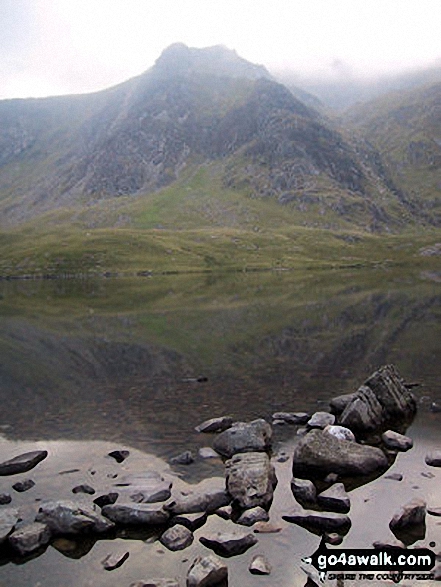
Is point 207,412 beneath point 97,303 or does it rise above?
above

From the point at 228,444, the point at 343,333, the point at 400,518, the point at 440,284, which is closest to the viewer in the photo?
the point at 400,518

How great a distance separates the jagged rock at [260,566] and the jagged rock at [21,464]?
13.9 metres

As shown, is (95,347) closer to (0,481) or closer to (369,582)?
(0,481)

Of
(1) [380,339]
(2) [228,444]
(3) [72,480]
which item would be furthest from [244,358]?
(3) [72,480]

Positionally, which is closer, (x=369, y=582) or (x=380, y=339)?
(x=369, y=582)

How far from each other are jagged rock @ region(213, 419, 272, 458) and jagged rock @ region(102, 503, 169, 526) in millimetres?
7195

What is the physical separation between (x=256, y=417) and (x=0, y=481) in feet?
50.5

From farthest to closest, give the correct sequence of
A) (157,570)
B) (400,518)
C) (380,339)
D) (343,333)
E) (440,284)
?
(440,284), (343,333), (380,339), (400,518), (157,570)

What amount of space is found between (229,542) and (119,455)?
10.7 m

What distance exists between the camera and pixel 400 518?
1988 centimetres

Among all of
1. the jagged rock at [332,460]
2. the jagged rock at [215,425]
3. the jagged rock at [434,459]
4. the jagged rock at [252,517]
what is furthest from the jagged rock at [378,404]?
the jagged rock at [252,517]

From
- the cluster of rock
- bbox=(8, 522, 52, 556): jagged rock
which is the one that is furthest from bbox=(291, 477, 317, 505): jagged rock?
bbox=(8, 522, 52, 556): jagged rock

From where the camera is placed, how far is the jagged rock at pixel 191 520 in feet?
66.7

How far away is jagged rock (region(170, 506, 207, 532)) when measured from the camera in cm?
2034
